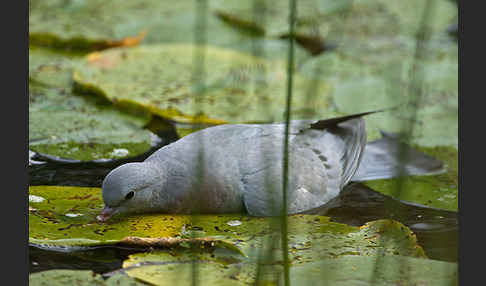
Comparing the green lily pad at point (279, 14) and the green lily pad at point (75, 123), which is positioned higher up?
the green lily pad at point (279, 14)

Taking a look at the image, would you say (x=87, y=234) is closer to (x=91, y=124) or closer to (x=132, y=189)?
(x=132, y=189)

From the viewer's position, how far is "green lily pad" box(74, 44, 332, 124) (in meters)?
3.89

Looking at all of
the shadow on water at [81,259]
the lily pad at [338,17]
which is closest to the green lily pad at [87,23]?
the lily pad at [338,17]

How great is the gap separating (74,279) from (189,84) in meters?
2.13

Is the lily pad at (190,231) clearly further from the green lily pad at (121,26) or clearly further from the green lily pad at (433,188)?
the green lily pad at (121,26)

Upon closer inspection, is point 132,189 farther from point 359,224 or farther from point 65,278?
point 359,224

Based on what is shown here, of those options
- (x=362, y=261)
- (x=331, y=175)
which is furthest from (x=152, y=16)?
(x=362, y=261)

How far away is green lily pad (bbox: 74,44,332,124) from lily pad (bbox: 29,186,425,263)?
3.23ft

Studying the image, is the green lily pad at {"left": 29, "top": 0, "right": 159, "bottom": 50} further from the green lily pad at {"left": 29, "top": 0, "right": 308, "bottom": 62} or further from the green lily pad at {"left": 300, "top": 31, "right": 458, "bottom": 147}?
the green lily pad at {"left": 300, "top": 31, "right": 458, "bottom": 147}

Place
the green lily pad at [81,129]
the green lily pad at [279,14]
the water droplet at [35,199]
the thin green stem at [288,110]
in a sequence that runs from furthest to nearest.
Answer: the green lily pad at [279,14] < the green lily pad at [81,129] < the water droplet at [35,199] < the thin green stem at [288,110]

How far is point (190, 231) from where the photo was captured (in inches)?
106

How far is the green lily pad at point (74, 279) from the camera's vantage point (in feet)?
7.47

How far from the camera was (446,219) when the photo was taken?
305 centimetres

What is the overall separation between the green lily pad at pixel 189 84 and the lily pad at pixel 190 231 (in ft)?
3.23
